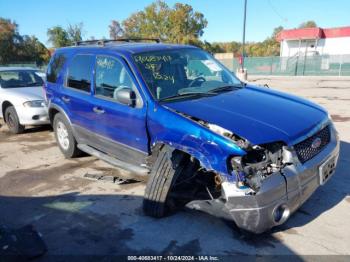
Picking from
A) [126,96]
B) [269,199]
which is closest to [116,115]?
[126,96]

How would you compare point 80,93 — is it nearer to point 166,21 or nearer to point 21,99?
point 21,99

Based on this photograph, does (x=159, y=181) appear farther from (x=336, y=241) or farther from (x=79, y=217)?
(x=336, y=241)

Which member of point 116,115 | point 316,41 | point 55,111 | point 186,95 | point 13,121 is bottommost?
point 13,121

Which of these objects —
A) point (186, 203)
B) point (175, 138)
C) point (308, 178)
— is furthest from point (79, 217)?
point (308, 178)

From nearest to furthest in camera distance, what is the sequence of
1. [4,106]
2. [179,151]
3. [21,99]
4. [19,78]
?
[179,151], [21,99], [4,106], [19,78]

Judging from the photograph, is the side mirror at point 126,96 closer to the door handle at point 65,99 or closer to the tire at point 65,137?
the door handle at point 65,99

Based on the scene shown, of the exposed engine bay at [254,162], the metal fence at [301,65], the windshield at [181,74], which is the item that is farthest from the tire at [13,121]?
the metal fence at [301,65]

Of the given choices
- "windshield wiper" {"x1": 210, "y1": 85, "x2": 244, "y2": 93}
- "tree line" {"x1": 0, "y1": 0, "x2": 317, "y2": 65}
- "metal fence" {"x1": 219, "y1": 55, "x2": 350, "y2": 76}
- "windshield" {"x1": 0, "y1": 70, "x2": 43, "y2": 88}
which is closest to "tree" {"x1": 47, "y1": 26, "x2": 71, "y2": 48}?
"tree line" {"x1": 0, "y1": 0, "x2": 317, "y2": 65}

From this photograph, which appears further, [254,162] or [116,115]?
[116,115]

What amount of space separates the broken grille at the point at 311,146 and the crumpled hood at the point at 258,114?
0.35 ft

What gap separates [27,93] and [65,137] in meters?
2.88

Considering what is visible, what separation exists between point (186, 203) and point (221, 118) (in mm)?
1105

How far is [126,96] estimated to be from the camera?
4328mm

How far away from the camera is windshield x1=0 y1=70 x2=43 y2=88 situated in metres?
9.34
